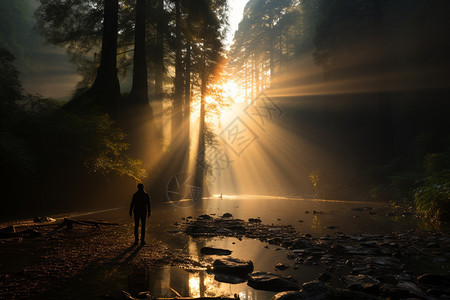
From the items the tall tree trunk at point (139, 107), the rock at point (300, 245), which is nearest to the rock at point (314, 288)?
the rock at point (300, 245)

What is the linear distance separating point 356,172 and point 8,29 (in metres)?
95.9

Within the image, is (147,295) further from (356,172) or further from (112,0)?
(356,172)

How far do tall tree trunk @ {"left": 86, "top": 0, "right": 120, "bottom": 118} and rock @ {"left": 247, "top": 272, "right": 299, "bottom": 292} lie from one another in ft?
46.7

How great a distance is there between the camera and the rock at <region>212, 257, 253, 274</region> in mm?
4855

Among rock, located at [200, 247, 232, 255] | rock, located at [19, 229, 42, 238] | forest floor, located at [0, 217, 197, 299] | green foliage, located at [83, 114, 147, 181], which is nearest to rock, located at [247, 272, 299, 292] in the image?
forest floor, located at [0, 217, 197, 299]

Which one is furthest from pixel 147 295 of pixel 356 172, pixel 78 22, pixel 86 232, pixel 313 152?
pixel 313 152

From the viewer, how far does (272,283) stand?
4.17m

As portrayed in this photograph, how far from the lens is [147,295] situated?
12.1 feet

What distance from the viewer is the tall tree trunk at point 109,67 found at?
637 inches

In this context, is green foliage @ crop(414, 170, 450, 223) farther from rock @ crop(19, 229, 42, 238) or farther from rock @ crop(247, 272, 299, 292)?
rock @ crop(19, 229, 42, 238)

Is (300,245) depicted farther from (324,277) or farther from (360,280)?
(360,280)

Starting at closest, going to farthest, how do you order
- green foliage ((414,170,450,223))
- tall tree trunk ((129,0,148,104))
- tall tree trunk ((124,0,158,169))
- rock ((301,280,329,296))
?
rock ((301,280,329,296)) → green foliage ((414,170,450,223)) → tall tree trunk ((124,0,158,169)) → tall tree trunk ((129,0,148,104))

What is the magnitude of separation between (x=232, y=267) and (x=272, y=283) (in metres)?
0.90

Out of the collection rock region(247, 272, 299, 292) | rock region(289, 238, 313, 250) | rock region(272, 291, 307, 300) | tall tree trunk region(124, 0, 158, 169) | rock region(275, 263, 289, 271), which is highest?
tall tree trunk region(124, 0, 158, 169)
